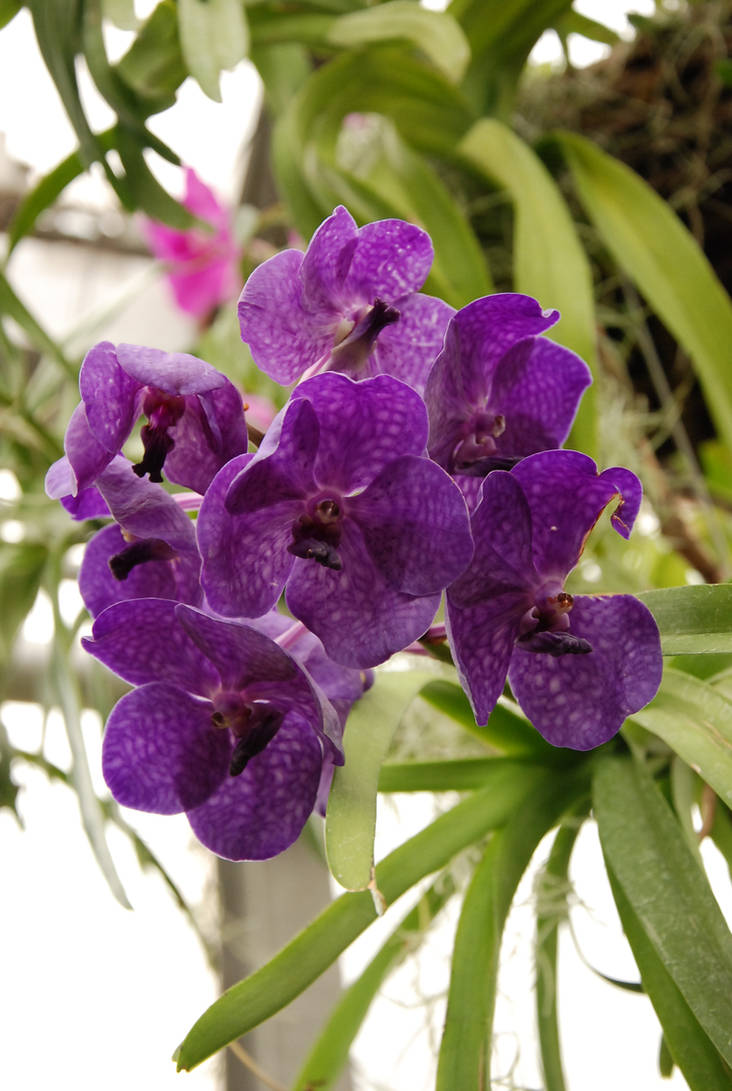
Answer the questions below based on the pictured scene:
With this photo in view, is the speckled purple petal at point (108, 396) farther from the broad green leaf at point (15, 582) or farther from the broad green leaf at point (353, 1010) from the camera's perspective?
the broad green leaf at point (15, 582)

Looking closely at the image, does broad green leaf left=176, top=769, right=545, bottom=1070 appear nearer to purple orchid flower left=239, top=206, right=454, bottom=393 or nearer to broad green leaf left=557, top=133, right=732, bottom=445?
purple orchid flower left=239, top=206, right=454, bottom=393

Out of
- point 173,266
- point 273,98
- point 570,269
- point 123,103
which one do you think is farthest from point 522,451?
point 173,266

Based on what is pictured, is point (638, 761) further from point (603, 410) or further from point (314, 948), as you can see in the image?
point (603, 410)

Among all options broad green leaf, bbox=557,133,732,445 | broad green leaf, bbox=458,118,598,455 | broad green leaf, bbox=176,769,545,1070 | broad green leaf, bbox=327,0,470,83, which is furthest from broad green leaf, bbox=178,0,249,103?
broad green leaf, bbox=176,769,545,1070

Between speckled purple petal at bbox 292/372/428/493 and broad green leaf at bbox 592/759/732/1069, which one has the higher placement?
speckled purple petal at bbox 292/372/428/493

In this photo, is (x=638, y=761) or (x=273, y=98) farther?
(x=273, y=98)
